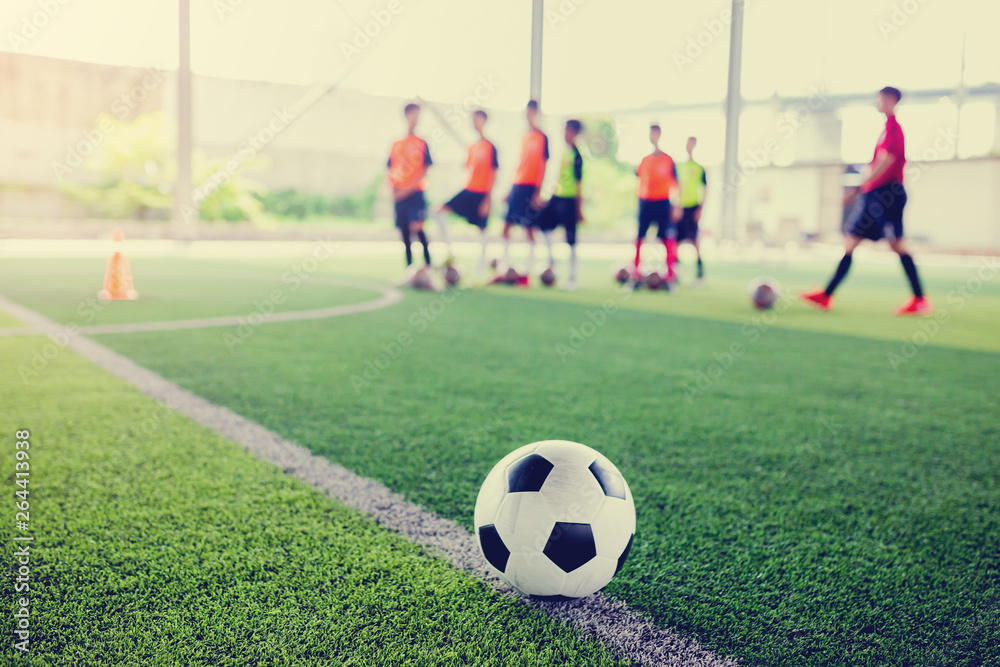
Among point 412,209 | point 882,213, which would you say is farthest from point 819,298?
point 412,209

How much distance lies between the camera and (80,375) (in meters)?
3.70

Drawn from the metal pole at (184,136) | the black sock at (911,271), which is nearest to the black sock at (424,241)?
the black sock at (911,271)

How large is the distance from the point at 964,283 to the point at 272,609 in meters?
13.3

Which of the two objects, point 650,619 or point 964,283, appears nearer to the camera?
point 650,619

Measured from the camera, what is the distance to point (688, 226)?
10.5m

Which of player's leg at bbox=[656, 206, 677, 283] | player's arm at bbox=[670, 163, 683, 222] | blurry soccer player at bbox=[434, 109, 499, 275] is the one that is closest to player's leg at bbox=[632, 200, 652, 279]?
player's leg at bbox=[656, 206, 677, 283]

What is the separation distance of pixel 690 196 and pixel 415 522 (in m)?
8.91

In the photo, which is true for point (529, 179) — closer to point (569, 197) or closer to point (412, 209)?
point (569, 197)

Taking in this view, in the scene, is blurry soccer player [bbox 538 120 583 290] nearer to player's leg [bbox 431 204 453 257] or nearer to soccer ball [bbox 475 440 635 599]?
player's leg [bbox 431 204 453 257]

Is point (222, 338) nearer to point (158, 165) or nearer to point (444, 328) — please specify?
point (444, 328)

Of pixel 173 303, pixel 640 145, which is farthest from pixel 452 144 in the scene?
pixel 173 303

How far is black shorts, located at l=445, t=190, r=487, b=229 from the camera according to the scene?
951 centimetres

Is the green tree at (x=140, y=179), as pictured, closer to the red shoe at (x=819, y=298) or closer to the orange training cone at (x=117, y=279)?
the orange training cone at (x=117, y=279)

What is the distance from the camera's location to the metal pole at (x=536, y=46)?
15047mm
